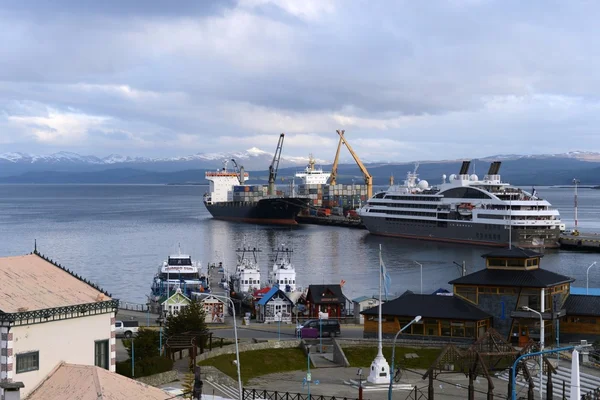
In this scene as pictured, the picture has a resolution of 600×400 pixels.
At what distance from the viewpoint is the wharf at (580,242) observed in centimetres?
9644

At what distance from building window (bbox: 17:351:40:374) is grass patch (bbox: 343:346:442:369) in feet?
45.8

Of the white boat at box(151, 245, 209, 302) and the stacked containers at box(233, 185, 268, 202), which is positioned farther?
the stacked containers at box(233, 185, 268, 202)

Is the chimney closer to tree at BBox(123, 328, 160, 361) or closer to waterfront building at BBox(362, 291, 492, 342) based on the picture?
tree at BBox(123, 328, 160, 361)

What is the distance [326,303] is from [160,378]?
74.8ft

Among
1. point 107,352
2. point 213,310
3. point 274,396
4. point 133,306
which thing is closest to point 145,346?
point 274,396

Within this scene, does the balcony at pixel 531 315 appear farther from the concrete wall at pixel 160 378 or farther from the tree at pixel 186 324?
the concrete wall at pixel 160 378

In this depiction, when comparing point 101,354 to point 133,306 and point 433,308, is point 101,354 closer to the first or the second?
point 433,308

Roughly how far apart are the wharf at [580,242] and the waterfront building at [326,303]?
56.2 meters

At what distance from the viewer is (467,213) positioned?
103 m

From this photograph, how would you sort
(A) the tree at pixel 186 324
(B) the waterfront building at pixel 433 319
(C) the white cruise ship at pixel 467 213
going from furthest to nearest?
(C) the white cruise ship at pixel 467 213 → (B) the waterfront building at pixel 433 319 → (A) the tree at pixel 186 324

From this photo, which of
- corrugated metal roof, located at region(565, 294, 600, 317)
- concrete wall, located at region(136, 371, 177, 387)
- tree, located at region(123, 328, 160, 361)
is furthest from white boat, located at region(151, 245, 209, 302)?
concrete wall, located at region(136, 371, 177, 387)

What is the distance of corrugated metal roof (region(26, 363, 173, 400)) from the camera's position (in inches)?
746

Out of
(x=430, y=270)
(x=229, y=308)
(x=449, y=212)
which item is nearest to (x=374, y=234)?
(x=449, y=212)

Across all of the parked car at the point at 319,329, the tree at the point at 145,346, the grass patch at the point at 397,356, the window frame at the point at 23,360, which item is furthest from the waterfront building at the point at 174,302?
the window frame at the point at 23,360
